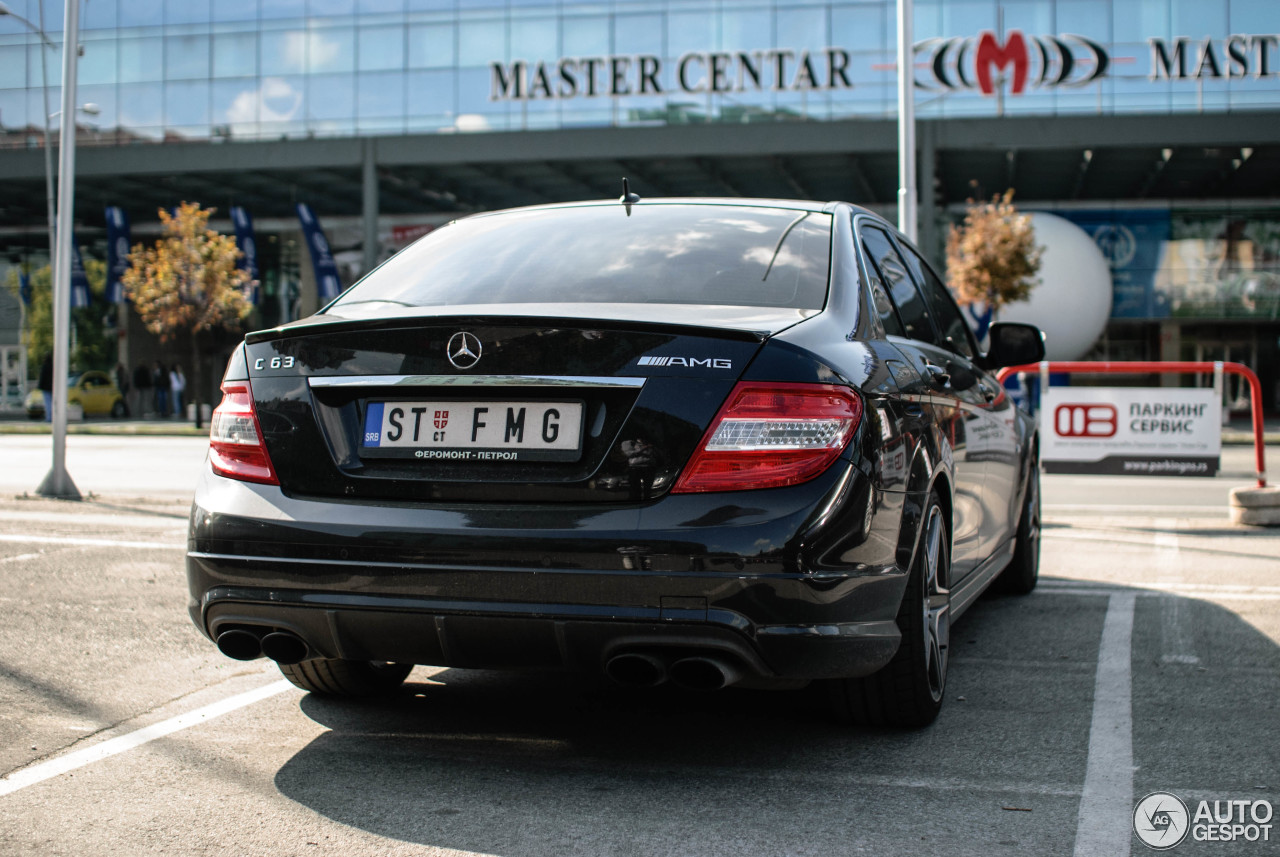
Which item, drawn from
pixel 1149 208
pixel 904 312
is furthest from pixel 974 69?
pixel 904 312

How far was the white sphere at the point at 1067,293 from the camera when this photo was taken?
102 ft

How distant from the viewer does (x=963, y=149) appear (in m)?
27.8

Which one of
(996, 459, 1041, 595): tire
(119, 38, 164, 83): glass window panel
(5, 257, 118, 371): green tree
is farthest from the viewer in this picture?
(5, 257, 118, 371): green tree

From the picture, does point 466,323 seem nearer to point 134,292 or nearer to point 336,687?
point 336,687

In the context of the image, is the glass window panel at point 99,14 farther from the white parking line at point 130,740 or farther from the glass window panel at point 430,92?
the white parking line at point 130,740

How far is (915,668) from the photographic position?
3.59 meters

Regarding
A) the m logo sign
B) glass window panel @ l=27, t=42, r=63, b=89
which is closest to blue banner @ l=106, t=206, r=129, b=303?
glass window panel @ l=27, t=42, r=63, b=89

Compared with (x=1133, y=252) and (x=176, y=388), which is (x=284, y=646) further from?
(x=176, y=388)

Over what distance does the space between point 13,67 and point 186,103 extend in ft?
21.9

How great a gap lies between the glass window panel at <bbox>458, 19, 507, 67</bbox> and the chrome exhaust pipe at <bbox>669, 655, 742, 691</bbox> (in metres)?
36.1

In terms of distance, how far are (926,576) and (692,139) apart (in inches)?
992

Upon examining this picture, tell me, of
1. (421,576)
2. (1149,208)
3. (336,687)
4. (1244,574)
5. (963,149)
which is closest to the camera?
(421,576)

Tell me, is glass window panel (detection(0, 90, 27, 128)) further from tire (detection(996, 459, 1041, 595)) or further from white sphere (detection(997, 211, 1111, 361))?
tire (detection(996, 459, 1041, 595))

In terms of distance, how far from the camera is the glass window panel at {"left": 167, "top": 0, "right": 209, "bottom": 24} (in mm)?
39719
